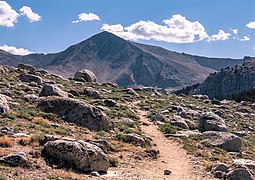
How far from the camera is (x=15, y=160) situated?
61.8ft

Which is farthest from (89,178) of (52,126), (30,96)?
(30,96)

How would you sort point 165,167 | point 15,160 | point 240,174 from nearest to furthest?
point 15,160, point 240,174, point 165,167

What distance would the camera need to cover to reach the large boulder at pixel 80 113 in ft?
110

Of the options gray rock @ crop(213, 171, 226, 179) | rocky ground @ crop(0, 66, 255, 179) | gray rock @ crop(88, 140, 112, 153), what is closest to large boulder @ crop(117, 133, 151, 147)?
rocky ground @ crop(0, 66, 255, 179)

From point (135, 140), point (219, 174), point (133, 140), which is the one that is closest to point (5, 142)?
point (133, 140)

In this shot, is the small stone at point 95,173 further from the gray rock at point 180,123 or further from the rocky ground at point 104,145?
the gray rock at point 180,123

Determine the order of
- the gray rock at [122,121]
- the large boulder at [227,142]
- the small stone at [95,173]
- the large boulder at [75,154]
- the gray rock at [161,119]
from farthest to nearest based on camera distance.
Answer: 1. the gray rock at [161,119]
2. the gray rock at [122,121]
3. the large boulder at [227,142]
4. the large boulder at [75,154]
5. the small stone at [95,173]

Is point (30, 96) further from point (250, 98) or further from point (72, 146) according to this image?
point (250, 98)

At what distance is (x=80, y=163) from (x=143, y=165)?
18.6 feet

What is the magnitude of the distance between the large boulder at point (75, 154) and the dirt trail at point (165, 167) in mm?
1461

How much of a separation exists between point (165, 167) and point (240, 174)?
5235 mm

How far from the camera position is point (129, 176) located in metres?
21.3

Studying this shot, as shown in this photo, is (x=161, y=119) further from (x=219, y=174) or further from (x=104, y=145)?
(x=219, y=174)

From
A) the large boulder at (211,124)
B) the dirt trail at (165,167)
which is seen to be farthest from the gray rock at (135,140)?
the large boulder at (211,124)
